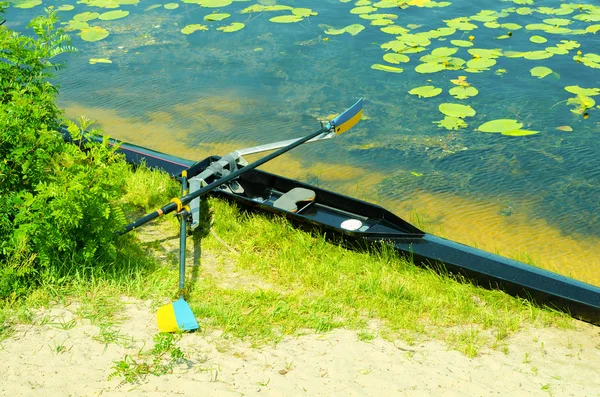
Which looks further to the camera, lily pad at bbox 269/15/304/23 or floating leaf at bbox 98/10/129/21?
floating leaf at bbox 98/10/129/21

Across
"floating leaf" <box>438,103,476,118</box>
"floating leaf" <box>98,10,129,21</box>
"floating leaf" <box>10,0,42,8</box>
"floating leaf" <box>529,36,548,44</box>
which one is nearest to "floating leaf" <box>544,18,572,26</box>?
"floating leaf" <box>529,36,548,44</box>

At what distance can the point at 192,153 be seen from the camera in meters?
7.58

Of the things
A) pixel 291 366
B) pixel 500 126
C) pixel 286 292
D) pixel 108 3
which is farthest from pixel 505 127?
pixel 108 3

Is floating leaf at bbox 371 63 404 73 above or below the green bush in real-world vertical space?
below

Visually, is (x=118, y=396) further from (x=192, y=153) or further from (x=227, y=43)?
(x=227, y=43)

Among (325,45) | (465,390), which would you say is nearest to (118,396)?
(465,390)

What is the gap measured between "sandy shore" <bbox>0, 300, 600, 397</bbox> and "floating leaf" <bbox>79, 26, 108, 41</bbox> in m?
6.87

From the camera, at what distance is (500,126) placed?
735 centimetres

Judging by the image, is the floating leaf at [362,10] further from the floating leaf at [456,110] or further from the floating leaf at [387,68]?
the floating leaf at [456,110]

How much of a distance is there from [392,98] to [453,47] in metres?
1.51

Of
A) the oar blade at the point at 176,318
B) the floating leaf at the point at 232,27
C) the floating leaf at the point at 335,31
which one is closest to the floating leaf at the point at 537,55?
the floating leaf at the point at 335,31

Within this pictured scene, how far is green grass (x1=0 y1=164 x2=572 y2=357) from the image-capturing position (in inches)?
168

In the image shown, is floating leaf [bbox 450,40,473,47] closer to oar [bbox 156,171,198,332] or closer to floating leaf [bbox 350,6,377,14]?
floating leaf [bbox 350,6,377,14]

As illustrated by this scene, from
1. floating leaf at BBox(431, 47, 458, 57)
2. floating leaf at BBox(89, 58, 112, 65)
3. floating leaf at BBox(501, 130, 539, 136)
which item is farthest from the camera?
floating leaf at BBox(89, 58, 112, 65)
